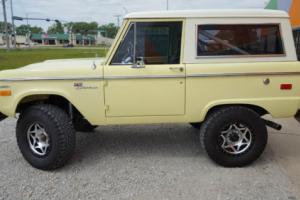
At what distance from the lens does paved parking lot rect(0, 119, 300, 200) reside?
359 centimetres

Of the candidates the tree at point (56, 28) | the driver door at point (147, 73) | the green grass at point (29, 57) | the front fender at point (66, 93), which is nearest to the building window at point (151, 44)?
the driver door at point (147, 73)

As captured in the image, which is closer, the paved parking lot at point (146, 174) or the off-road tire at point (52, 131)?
the paved parking lot at point (146, 174)

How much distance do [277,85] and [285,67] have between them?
0.78 ft

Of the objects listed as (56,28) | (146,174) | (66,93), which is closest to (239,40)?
(146,174)

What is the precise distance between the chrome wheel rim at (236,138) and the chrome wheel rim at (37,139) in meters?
2.29

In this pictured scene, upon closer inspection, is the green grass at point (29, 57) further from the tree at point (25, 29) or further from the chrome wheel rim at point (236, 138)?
the tree at point (25, 29)

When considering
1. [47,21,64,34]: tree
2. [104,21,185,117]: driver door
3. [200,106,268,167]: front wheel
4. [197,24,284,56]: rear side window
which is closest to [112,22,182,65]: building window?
[104,21,185,117]: driver door

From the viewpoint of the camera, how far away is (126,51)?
159 inches

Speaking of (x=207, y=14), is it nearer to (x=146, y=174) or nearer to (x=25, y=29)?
(x=146, y=174)

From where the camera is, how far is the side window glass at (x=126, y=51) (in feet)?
13.1

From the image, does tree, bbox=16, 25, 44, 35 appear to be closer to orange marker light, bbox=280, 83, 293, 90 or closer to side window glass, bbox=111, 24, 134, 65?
side window glass, bbox=111, 24, 134, 65

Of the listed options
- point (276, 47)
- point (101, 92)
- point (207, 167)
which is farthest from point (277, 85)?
point (101, 92)

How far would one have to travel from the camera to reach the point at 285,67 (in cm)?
399

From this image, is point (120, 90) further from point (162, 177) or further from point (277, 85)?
point (277, 85)
